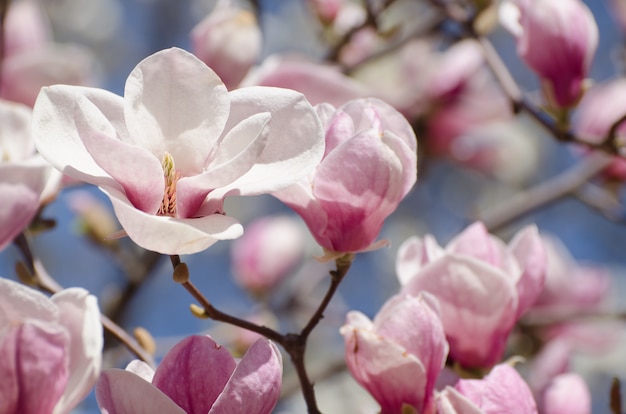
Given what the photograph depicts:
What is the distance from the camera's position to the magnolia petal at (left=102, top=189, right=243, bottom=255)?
49 cm

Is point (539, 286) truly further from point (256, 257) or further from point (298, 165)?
point (256, 257)

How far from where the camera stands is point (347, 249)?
634mm

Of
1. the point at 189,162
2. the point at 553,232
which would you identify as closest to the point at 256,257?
the point at 189,162

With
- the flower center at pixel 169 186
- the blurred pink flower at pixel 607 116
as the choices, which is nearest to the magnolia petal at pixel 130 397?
the flower center at pixel 169 186

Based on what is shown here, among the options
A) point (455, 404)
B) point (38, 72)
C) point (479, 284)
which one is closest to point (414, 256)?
point (479, 284)

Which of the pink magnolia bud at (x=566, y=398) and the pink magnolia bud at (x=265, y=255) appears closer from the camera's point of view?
the pink magnolia bud at (x=566, y=398)

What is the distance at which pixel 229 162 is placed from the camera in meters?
0.50

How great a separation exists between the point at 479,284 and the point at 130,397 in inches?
11.2

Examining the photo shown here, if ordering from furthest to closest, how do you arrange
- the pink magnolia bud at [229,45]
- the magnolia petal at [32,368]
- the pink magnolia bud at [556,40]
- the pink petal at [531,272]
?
the pink magnolia bud at [229,45]
the pink magnolia bud at [556,40]
the pink petal at [531,272]
the magnolia petal at [32,368]

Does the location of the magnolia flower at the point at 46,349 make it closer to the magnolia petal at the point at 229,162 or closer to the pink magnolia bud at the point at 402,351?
the magnolia petal at the point at 229,162

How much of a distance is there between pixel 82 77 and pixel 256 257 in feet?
2.17

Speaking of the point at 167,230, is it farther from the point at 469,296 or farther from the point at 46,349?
the point at 469,296

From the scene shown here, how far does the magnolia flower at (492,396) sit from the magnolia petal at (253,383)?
12 centimetres

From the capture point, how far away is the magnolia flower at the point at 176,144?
50cm
